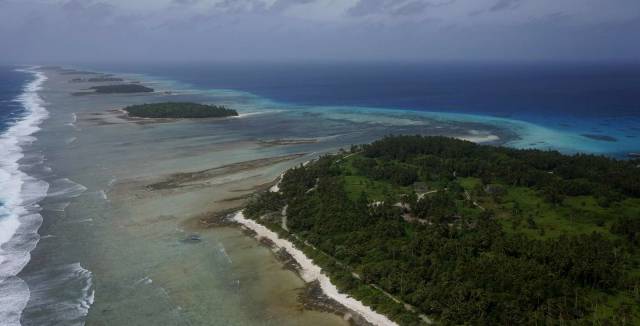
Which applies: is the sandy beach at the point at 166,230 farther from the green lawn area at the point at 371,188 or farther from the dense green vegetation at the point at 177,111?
the dense green vegetation at the point at 177,111

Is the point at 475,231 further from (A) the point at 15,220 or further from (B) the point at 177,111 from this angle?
(B) the point at 177,111

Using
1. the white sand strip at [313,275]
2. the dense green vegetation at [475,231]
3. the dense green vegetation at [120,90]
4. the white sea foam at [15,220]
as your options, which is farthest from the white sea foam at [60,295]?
the dense green vegetation at [120,90]

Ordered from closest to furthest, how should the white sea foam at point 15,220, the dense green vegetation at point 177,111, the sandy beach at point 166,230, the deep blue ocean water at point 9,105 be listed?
the sandy beach at point 166,230
the white sea foam at point 15,220
the deep blue ocean water at point 9,105
the dense green vegetation at point 177,111

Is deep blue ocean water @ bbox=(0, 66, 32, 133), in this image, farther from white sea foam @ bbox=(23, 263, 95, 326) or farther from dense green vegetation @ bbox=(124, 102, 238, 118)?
white sea foam @ bbox=(23, 263, 95, 326)

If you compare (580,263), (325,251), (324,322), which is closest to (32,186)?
(325,251)

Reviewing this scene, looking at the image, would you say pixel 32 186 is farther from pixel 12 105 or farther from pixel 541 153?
pixel 12 105

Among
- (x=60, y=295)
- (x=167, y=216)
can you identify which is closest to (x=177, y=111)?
(x=167, y=216)
